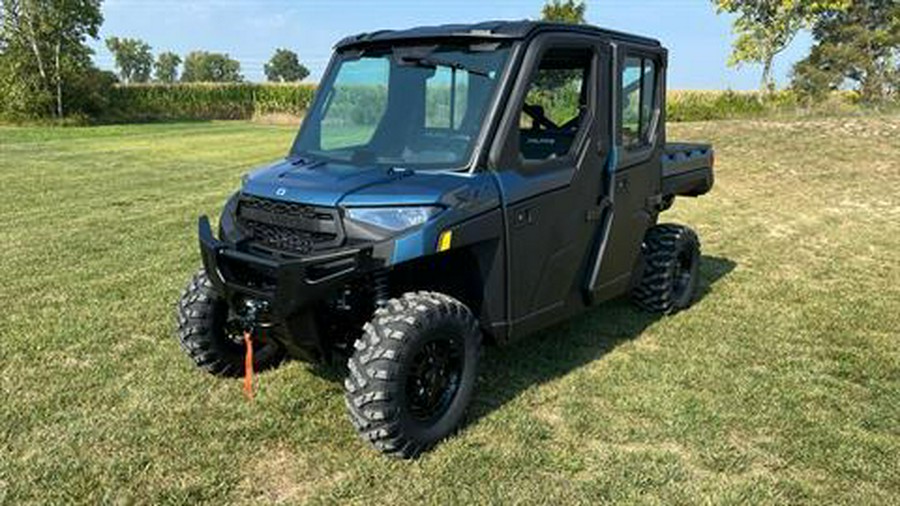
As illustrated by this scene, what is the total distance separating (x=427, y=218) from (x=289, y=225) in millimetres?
771

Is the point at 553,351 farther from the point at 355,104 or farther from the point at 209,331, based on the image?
the point at 209,331

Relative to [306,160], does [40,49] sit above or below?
above

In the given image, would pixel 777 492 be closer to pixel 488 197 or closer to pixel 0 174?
pixel 488 197

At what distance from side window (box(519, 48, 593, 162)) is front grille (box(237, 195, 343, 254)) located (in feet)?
4.15

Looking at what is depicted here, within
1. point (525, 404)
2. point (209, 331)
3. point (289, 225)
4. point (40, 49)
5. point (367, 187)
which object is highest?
point (40, 49)

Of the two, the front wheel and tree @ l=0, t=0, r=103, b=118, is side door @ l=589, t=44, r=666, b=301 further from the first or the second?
tree @ l=0, t=0, r=103, b=118

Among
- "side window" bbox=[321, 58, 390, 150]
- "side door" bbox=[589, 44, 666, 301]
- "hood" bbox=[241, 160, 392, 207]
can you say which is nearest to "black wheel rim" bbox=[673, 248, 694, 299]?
"side door" bbox=[589, 44, 666, 301]

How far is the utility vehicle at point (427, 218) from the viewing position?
12.9 ft

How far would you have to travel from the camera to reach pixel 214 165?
18828mm

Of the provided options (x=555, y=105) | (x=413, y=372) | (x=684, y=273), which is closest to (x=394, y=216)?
(x=413, y=372)

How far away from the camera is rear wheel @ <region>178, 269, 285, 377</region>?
4762 millimetres

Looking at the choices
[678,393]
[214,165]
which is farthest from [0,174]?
[678,393]

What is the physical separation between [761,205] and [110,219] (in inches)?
386

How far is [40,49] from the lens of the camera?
128 ft
